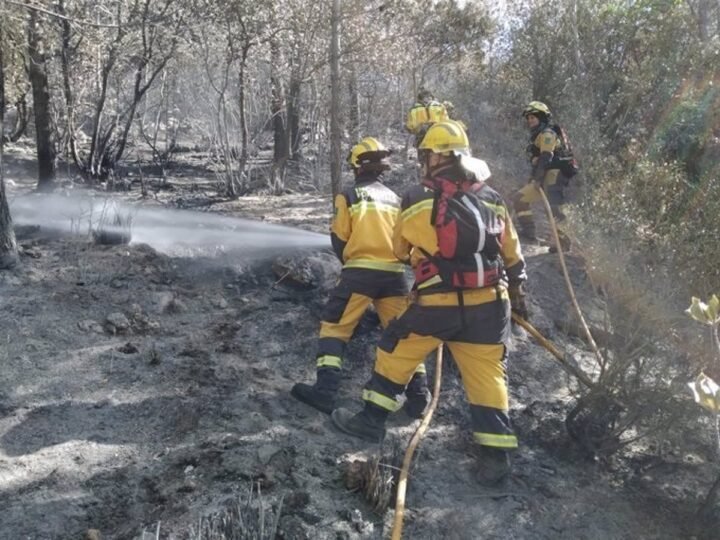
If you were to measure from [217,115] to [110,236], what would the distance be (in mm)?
3840

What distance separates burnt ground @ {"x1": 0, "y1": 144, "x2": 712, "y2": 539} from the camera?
3.25 m

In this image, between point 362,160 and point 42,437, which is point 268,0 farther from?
point 42,437

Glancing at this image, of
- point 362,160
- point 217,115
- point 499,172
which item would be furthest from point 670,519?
point 217,115

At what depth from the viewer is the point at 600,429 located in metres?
4.23

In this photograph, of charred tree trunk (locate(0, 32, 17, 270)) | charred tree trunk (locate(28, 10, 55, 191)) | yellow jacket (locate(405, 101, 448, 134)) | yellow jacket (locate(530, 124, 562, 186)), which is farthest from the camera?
charred tree trunk (locate(28, 10, 55, 191))

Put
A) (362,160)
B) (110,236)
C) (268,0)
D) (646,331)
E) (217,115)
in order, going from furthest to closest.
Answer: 1. (217,115)
2. (268,0)
3. (110,236)
4. (362,160)
5. (646,331)

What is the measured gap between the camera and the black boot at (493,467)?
3783mm

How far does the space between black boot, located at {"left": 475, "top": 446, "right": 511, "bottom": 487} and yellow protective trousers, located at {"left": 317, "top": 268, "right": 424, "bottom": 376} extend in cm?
103

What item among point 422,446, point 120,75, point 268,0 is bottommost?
point 422,446

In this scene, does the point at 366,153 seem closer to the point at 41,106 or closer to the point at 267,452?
the point at 267,452

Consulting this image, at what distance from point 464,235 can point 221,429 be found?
5.69ft

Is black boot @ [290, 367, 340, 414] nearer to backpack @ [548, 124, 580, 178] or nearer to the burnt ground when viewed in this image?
the burnt ground

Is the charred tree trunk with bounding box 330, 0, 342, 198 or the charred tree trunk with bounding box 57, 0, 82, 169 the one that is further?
the charred tree trunk with bounding box 57, 0, 82, 169

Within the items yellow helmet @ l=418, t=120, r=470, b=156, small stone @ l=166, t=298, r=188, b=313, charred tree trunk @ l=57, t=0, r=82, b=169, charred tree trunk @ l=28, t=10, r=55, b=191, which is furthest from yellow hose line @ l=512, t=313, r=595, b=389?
charred tree trunk @ l=57, t=0, r=82, b=169
